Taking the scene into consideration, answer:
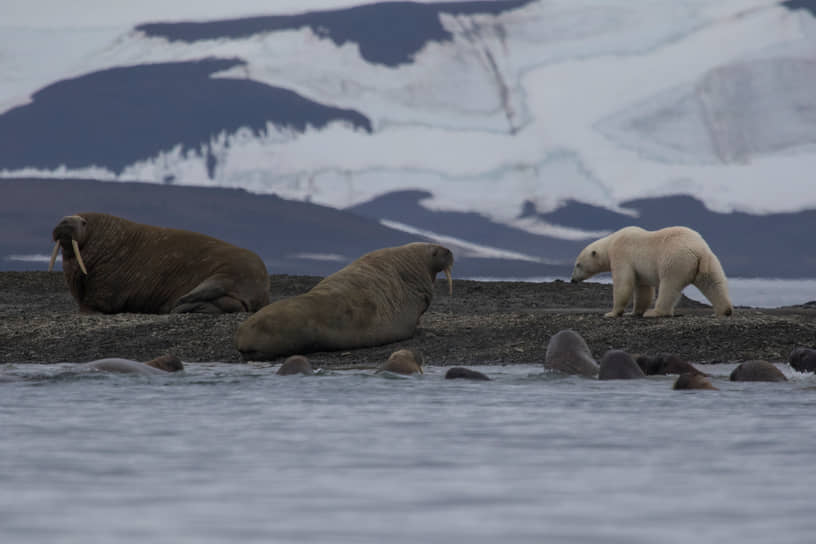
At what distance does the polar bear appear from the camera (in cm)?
1309

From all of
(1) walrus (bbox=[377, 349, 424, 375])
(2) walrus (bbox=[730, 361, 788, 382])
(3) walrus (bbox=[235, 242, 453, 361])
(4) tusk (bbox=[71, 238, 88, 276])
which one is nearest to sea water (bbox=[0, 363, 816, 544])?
(2) walrus (bbox=[730, 361, 788, 382])

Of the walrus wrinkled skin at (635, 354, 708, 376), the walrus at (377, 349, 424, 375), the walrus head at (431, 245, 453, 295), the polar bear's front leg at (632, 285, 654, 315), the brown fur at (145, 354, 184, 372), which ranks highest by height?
the walrus head at (431, 245, 453, 295)

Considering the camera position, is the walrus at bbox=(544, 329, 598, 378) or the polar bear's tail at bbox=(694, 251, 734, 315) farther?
the polar bear's tail at bbox=(694, 251, 734, 315)

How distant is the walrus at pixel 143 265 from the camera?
14497 mm

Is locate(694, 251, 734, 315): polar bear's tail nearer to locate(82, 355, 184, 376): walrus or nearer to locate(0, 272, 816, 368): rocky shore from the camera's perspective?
locate(0, 272, 816, 368): rocky shore

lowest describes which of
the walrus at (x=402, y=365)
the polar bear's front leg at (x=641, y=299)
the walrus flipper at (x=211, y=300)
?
the walrus at (x=402, y=365)

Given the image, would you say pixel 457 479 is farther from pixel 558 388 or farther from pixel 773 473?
pixel 558 388

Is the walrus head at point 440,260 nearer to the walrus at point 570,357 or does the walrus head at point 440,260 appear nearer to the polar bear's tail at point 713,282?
the polar bear's tail at point 713,282

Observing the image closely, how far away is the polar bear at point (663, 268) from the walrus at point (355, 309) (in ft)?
7.06

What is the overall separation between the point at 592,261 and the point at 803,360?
517 cm

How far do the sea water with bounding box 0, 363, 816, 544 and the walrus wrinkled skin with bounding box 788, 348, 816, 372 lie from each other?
1449 millimetres

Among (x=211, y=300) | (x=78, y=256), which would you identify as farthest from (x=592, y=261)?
(x=78, y=256)

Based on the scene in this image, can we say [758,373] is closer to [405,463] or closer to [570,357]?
[570,357]

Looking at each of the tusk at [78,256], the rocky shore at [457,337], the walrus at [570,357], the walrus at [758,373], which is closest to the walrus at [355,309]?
the rocky shore at [457,337]
